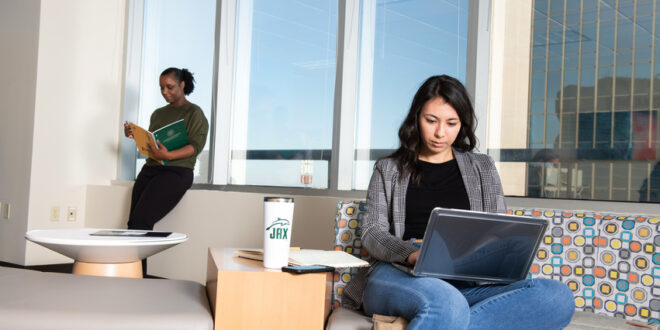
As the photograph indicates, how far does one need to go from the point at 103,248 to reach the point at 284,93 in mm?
1881

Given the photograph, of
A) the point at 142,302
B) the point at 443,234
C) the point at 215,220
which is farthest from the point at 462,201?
the point at 215,220

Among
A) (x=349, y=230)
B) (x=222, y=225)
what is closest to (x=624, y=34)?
(x=349, y=230)

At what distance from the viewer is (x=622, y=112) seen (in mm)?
2252

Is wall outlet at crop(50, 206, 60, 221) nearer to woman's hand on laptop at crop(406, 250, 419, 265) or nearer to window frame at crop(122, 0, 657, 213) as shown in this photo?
window frame at crop(122, 0, 657, 213)

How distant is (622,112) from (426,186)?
0.89 m

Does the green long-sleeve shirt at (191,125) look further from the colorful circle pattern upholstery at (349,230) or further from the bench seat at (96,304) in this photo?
the bench seat at (96,304)

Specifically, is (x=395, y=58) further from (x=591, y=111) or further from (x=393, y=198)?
(x=393, y=198)

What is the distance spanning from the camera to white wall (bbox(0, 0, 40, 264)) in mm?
4301

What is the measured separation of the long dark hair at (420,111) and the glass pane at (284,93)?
1420 millimetres

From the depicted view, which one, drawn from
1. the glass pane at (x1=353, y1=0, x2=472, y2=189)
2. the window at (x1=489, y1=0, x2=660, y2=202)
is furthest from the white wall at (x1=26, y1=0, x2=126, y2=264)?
the window at (x1=489, y1=0, x2=660, y2=202)

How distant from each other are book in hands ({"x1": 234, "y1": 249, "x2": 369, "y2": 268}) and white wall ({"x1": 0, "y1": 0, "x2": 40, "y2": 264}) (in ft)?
10.6

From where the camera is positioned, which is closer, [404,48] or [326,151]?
[404,48]

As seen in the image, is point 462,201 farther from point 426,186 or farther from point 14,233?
point 14,233

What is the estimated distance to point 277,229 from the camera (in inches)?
58.1
